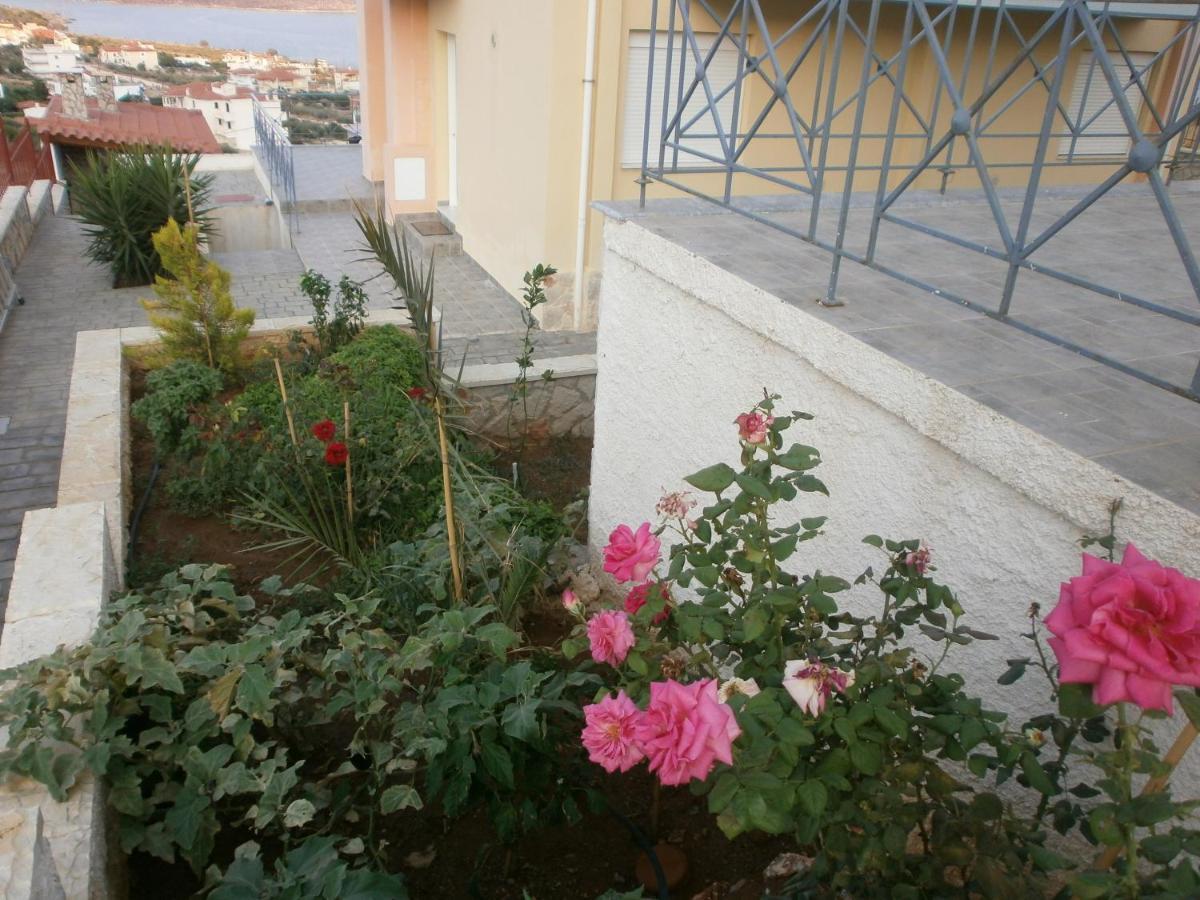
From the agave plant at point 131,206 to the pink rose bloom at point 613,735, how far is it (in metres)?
9.25

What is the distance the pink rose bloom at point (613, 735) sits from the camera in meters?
1.71

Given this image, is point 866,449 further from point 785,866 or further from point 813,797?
point 813,797

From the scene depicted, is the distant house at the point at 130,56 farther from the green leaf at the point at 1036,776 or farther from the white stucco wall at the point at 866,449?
the green leaf at the point at 1036,776

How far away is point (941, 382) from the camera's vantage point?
7.63ft

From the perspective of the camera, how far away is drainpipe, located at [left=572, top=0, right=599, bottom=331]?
7.59 meters

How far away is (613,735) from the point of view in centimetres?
172

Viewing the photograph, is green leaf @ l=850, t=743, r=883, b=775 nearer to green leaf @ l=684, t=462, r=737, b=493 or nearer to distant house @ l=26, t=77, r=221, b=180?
green leaf @ l=684, t=462, r=737, b=493

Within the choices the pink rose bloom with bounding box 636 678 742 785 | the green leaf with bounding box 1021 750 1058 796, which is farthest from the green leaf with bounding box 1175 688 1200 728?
the pink rose bloom with bounding box 636 678 742 785

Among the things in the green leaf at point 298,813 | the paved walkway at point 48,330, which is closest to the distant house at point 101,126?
the paved walkway at point 48,330

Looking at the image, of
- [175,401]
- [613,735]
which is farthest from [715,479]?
[175,401]

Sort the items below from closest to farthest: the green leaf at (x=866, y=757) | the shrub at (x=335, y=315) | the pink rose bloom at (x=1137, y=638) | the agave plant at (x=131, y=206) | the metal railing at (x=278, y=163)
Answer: the pink rose bloom at (x=1137, y=638) → the green leaf at (x=866, y=757) → the shrub at (x=335, y=315) → the agave plant at (x=131, y=206) → the metal railing at (x=278, y=163)

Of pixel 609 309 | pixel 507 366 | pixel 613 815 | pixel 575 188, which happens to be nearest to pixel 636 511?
pixel 609 309

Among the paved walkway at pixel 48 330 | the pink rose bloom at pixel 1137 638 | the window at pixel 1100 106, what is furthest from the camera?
the window at pixel 1100 106

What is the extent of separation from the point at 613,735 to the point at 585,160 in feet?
22.9
